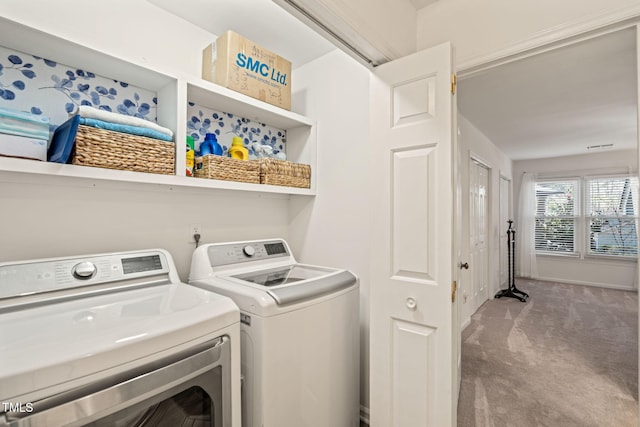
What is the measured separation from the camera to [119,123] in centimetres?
129

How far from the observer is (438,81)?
4.39 feet

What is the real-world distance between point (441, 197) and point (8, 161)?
5.36 ft

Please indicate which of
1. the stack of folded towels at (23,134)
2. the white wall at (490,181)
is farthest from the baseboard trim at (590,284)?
the stack of folded towels at (23,134)

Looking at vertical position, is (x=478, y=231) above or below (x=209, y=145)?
below

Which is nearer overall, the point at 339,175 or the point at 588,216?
the point at 339,175

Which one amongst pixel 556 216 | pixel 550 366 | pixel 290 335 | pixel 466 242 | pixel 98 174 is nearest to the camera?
pixel 98 174

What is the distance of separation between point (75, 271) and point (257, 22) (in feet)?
5.30

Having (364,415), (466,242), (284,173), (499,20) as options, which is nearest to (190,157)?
(284,173)

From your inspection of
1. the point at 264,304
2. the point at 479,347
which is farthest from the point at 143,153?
the point at 479,347

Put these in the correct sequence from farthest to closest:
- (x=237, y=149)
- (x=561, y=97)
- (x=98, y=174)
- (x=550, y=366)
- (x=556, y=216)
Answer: (x=556, y=216) → (x=561, y=97) → (x=550, y=366) → (x=237, y=149) → (x=98, y=174)

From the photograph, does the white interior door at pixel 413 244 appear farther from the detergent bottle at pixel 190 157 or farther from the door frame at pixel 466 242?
the door frame at pixel 466 242

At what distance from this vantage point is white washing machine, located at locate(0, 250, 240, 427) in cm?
72

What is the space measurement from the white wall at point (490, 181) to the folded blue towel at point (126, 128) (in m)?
2.74

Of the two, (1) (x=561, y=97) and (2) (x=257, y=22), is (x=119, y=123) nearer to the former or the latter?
(2) (x=257, y=22)
